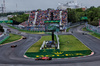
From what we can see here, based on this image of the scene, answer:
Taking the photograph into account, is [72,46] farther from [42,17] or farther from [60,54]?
[42,17]

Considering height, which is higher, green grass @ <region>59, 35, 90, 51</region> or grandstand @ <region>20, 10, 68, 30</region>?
grandstand @ <region>20, 10, 68, 30</region>

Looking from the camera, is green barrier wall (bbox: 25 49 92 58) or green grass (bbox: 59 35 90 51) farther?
Result: green grass (bbox: 59 35 90 51)

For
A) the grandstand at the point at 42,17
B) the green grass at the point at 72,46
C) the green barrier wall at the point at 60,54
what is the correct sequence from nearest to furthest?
the green barrier wall at the point at 60,54 → the green grass at the point at 72,46 → the grandstand at the point at 42,17

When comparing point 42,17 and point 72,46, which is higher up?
point 42,17

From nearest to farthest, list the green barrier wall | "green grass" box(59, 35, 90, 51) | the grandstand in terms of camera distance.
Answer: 1. the green barrier wall
2. "green grass" box(59, 35, 90, 51)
3. the grandstand

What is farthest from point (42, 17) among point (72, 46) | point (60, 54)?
point (60, 54)

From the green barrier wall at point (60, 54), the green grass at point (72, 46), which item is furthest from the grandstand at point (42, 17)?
the green barrier wall at point (60, 54)

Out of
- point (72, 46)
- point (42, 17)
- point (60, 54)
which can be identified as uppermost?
point (42, 17)

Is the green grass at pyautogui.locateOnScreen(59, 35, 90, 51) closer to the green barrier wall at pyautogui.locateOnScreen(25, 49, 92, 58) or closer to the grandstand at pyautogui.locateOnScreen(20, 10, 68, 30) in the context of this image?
the green barrier wall at pyautogui.locateOnScreen(25, 49, 92, 58)

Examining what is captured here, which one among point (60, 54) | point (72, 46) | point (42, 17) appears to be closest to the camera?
point (60, 54)

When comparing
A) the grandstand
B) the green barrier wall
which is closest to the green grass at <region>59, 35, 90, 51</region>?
the green barrier wall

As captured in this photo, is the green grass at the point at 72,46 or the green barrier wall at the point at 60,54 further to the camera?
the green grass at the point at 72,46

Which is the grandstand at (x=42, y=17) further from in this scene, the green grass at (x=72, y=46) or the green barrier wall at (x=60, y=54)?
the green barrier wall at (x=60, y=54)

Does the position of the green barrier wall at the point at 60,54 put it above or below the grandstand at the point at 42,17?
below
